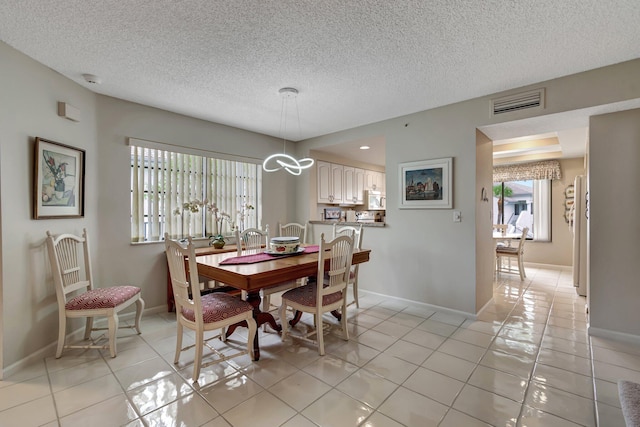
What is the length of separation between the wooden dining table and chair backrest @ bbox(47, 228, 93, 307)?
1.10 metres

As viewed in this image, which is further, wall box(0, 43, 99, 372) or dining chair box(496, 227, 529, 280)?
dining chair box(496, 227, 529, 280)

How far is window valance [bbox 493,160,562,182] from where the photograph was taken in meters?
5.64

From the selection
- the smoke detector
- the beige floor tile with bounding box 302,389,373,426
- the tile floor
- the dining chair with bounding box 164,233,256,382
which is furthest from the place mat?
the smoke detector

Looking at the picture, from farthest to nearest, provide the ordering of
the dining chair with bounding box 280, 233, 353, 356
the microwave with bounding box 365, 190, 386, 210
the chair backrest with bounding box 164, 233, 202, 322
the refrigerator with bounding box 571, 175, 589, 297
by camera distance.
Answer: the microwave with bounding box 365, 190, 386, 210
the refrigerator with bounding box 571, 175, 589, 297
the dining chair with bounding box 280, 233, 353, 356
the chair backrest with bounding box 164, 233, 202, 322

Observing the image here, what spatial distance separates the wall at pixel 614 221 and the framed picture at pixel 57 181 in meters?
5.08

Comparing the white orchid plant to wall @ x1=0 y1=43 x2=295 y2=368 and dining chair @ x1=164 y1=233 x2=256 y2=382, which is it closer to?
wall @ x1=0 y1=43 x2=295 y2=368

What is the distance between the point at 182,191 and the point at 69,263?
142cm

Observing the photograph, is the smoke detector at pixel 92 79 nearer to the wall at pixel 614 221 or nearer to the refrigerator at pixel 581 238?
the wall at pixel 614 221

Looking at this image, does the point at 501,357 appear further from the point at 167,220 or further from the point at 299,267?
the point at 167,220

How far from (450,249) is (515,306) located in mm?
1252

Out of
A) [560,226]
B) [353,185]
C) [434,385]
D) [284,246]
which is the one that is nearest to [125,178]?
[284,246]

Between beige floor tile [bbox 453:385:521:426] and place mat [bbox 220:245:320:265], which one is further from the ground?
place mat [bbox 220:245:320:265]

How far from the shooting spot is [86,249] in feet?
9.00

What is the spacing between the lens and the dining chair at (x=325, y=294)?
244cm
